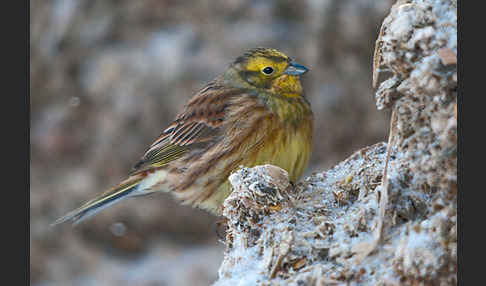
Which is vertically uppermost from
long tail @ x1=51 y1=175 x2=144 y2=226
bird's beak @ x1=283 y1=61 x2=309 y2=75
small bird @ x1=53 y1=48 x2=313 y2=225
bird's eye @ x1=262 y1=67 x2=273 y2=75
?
bird's eye @ x1=262 y1=67 x2=273 y2=75

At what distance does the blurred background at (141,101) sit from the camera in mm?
3674

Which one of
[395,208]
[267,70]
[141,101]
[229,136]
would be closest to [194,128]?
[229,136]

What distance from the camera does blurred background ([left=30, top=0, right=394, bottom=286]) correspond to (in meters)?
3.67

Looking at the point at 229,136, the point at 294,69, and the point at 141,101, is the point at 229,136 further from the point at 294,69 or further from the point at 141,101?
the point at 141,101

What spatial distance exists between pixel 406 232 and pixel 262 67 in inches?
52.0

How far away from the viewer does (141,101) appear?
12.7ft

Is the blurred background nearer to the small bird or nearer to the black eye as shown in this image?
the small bird

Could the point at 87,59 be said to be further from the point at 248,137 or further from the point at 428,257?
the point at 428,257

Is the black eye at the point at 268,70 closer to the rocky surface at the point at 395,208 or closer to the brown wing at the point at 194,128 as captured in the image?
the brown wing at the point at 194,128

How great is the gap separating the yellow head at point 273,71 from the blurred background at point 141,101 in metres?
1.13

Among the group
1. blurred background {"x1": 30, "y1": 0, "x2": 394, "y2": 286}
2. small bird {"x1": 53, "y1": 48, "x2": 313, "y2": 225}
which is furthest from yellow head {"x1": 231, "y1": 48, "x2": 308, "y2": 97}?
blurred background {"x1": 30, "y1": 0, "x2": 394, "y2": 286}

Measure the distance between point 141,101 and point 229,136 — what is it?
1472 millimetres

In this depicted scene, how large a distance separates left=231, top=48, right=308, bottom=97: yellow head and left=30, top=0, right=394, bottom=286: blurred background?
3.70 feet

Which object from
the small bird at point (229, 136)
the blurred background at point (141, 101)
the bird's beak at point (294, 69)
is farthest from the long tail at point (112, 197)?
the blurred background at point (141, 101)
